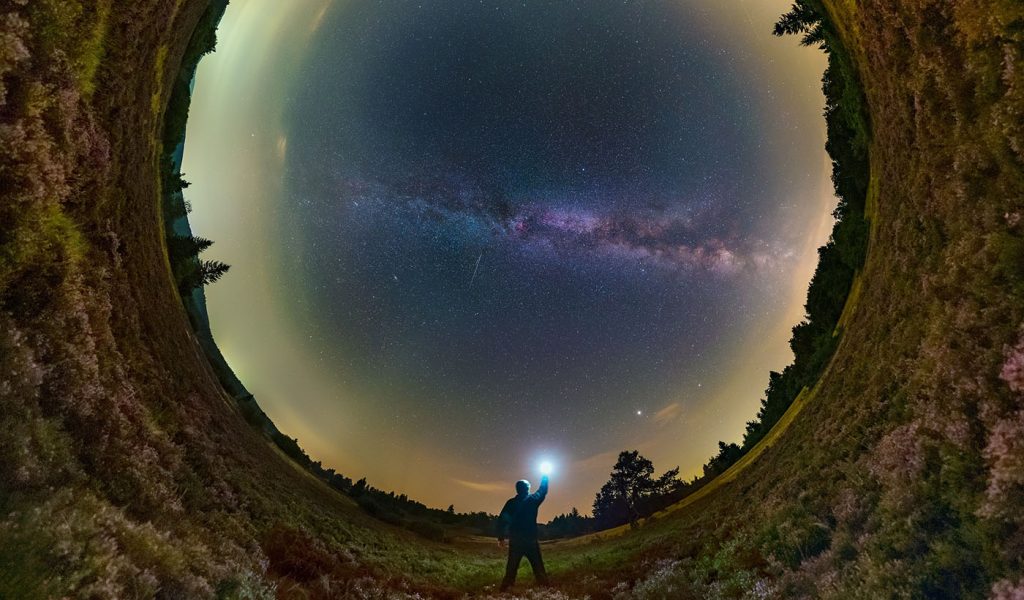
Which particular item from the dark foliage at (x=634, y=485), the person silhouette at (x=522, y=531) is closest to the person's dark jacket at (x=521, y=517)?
the person silhouette at (x=522, y=531)

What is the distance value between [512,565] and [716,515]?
23.7 feet

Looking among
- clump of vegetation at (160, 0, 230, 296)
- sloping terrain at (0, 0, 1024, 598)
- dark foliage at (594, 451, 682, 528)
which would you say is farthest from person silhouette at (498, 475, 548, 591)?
dark foliage at (594, 451, 682, 528)

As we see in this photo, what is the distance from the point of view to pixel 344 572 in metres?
12.5

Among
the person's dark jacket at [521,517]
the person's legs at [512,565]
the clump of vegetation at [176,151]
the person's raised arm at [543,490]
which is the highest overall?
the clump of vegetation at [176,151]

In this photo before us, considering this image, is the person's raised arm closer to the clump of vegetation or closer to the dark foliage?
the clump of vegetation

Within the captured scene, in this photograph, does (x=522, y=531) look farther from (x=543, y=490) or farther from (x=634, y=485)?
(x=634, y=485)

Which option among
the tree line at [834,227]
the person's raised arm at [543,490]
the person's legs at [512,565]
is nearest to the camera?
the person's legs at [512,565]

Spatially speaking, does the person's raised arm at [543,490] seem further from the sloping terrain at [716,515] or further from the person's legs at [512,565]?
the sloping terrain at [716,515]

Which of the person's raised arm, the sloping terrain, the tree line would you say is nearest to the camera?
the sloping terrain

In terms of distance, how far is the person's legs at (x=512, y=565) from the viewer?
13.9 m

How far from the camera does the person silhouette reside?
554 inches

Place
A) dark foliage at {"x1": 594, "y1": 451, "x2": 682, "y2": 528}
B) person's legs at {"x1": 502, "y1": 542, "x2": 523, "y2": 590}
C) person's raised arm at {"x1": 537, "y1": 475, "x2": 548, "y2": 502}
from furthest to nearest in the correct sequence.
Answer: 1. dark foliage at {"x1": 594, "y1": 451, "x2": 682, "y2": 528}
2. person's raised arm at {"x1": 537, "y1": 475, "x2": 548, "y2": 502}
3. person's legs at {"x1": 502, "y1": 542, "x2": 523, "y2": 590}

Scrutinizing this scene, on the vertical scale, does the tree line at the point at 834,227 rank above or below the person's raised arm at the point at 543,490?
above

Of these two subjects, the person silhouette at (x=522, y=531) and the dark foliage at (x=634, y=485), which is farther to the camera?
the dark foliage at (x=634, y=485)
